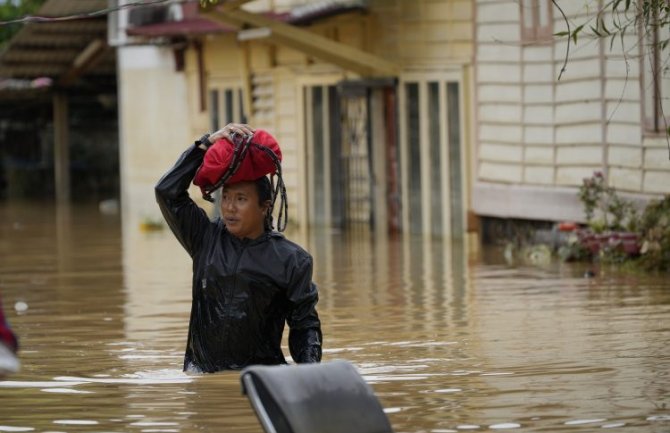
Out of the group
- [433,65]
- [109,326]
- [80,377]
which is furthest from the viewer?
[433,65]

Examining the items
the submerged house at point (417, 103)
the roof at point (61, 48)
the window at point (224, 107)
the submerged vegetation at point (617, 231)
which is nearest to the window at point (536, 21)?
the submerged house at point (417, 103)

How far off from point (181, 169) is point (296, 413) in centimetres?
196

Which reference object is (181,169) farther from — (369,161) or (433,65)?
(369,161)

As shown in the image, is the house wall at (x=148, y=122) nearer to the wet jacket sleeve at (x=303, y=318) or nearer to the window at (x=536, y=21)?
the window at (x=536, y=21)

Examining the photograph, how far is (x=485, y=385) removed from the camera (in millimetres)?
9539

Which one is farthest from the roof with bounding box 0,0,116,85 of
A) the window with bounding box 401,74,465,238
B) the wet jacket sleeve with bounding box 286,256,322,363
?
the wet jacket sleeve with bounding box 286,256,322,363

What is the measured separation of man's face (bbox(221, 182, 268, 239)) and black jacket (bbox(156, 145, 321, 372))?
0.09m

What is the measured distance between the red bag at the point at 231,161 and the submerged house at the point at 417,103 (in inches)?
336

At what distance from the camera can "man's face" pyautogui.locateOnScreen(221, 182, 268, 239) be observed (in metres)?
8.41

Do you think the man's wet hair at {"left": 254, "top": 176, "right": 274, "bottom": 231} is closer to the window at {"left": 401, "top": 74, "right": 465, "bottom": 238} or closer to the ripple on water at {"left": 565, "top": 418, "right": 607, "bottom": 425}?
the ripple on water at {"left": 565, "top": 418, "right": 607, "bottom": 425}

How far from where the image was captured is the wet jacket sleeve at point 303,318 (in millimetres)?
8086

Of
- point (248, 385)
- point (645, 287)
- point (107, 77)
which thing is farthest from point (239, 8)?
point (107, 77)

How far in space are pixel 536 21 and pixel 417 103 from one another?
10.2 ft

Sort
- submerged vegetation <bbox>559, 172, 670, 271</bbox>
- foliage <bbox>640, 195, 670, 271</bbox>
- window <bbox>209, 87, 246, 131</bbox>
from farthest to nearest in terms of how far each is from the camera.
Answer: window <bbox>209, 87, 246, 131</bbox> → submerged vegetation <bbox>559, 172, 670, 271</bbox> → foliage <bbox>640, 195, 670, 271</bbox>
